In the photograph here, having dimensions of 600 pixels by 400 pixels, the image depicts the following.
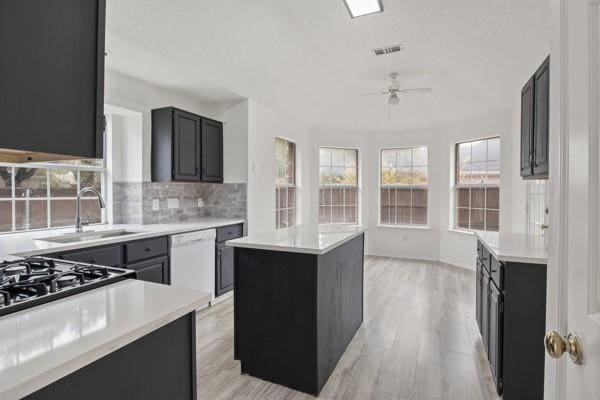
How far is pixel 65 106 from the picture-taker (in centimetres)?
92

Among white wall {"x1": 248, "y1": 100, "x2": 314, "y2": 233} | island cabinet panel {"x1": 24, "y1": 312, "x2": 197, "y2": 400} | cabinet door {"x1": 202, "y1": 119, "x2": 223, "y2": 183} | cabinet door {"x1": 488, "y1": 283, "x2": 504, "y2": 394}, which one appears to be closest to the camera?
island cabinet panel {"x1": 24, "y1": 312, "x2": 197, "y2": 400}

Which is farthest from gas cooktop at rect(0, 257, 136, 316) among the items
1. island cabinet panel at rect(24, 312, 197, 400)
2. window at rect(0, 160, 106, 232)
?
window at rect(0, 160, 106, 232)

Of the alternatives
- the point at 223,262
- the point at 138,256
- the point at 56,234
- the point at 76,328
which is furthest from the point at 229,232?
the point at 76,328

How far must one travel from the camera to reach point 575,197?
2.52 ft

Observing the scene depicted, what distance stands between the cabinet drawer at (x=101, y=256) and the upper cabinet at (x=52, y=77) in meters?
1.78

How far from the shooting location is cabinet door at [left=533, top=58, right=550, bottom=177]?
6.56ft

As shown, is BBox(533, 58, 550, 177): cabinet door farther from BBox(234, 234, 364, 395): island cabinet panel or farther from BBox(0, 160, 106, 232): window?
BBox(0, 160, 106, 232): window

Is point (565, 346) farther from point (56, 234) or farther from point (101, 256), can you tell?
point (56, 234)

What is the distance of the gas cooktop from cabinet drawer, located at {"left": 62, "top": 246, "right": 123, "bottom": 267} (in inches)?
40.8

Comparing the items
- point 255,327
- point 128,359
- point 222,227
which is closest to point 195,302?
point 128,359

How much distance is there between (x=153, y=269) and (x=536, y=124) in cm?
332

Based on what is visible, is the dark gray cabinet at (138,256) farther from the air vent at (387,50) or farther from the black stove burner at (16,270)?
the air vent at (387,50)

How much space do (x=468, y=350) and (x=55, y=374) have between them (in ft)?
9.41

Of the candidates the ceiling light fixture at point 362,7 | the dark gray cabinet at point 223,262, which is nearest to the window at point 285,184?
the dark gray cabinet at point 223,262
